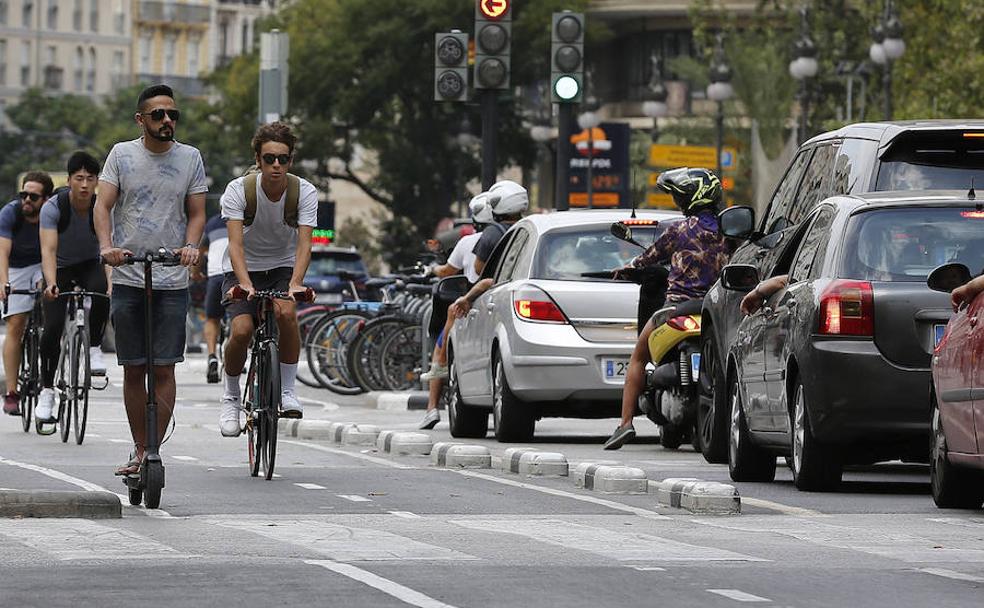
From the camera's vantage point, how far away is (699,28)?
228 feet

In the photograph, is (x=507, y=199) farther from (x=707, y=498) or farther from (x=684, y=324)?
(x=707, y=498)

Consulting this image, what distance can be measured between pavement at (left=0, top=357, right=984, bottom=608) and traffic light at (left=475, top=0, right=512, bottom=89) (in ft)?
31.3

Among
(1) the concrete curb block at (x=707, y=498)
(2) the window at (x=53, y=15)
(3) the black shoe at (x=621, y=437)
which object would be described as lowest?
(1) the concrete curb block at (x=707, y=498)

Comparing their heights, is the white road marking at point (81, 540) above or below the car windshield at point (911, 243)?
below

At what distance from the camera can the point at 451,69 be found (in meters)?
26.2

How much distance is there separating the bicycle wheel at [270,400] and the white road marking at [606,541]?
261 cm

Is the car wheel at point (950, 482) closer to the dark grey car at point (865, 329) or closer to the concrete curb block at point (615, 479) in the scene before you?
the dark grey car at point (865, 329)

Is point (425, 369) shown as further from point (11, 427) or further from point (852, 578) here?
point (852, 578)

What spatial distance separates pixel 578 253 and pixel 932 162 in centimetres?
448

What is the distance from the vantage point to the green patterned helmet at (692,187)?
17359 millimetres

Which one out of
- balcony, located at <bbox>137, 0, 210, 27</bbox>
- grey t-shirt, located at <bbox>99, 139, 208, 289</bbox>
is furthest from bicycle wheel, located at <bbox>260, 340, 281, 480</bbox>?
balcony, located at <bbox>137, 0, 210, 27</bbox>

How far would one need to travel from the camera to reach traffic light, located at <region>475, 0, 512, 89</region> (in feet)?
83.4

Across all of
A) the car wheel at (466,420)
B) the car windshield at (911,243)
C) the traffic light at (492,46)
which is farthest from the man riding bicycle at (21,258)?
the car windshield at (911,243)

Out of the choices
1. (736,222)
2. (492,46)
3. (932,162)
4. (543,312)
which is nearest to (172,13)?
(492,46)
